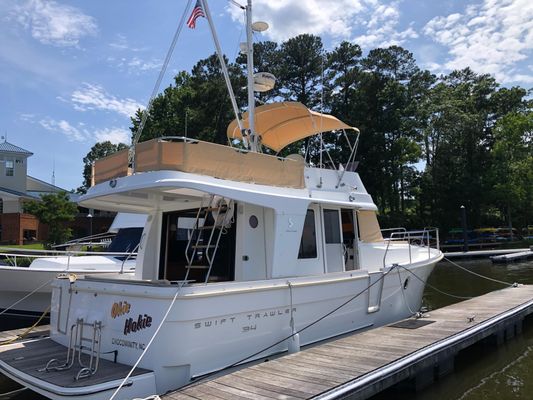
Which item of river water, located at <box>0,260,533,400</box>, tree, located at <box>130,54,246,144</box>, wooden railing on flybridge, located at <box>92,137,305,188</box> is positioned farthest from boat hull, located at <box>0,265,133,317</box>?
tree, located at <box>130,54,246,144</box>

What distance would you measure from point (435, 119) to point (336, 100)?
31.0 feet

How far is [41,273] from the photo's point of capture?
11523mm

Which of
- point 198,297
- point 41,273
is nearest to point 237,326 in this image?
point 198,297

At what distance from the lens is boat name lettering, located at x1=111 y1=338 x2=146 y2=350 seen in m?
5.89

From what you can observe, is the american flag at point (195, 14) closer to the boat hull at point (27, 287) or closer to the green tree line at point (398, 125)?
the boat hull at point (27, 287)

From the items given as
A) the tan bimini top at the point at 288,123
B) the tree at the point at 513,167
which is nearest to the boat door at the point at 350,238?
the tan bimini top at the point at 288,123

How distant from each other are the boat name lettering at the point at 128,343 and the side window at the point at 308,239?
3.20m

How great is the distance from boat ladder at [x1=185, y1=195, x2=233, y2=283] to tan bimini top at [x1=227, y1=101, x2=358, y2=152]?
3.19 meters

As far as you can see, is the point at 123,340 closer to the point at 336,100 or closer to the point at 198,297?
the point at 198,297

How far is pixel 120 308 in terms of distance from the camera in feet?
20.5

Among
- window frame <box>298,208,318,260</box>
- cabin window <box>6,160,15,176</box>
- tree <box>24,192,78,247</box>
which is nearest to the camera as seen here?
window frame <box>298,208,318,260</box>

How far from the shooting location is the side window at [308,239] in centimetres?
825

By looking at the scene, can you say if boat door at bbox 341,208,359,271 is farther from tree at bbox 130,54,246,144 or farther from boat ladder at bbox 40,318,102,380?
tree at bbox 130,54,246,144

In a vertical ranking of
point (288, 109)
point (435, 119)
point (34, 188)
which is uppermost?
Answer: point (435, 119)
